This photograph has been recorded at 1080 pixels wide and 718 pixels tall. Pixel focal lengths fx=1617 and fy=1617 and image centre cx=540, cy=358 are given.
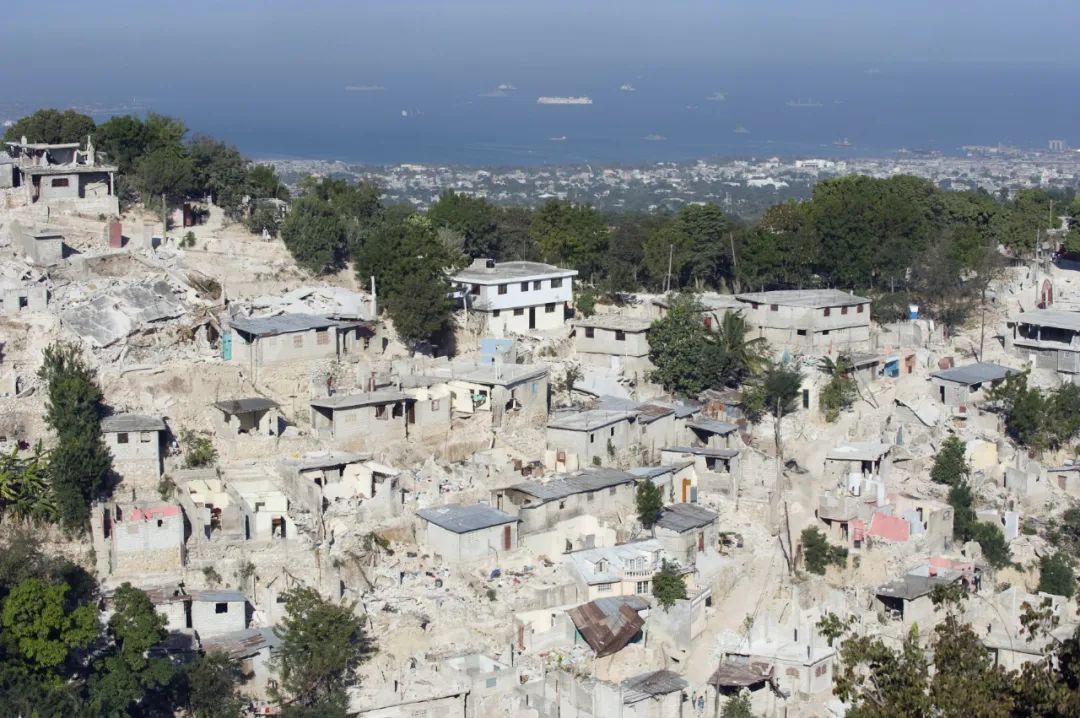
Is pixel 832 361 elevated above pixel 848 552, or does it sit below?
above

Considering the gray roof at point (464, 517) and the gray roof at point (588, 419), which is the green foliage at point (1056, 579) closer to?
the gray roof at point (588, 419)

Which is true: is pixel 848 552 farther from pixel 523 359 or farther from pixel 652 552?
pixel 523 359

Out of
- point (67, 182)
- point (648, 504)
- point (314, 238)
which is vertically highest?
point (67, 182)

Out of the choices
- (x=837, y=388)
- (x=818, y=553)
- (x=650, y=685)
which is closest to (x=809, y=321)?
(x=837, y=388)

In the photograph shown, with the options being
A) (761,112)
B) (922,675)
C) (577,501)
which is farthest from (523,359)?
(761,112)

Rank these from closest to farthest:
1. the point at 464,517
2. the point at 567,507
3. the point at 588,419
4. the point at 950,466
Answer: the point at 464,517 < the point at 567,507 < the point at 588,419 < the point at 950,466

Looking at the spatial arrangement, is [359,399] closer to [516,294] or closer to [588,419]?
[588,419]
